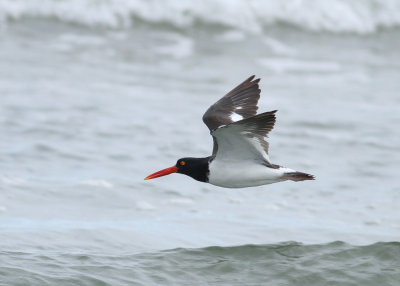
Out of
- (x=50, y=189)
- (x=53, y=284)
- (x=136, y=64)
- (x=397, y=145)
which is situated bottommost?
(x=53, y=284)

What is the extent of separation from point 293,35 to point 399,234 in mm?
10030

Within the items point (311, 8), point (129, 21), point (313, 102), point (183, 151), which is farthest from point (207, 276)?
point (311, 8)

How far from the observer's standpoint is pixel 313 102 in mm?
13852

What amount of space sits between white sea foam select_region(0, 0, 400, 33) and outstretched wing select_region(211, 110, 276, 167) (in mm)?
10055

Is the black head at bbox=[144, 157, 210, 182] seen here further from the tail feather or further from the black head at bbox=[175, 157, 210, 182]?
the tail feather

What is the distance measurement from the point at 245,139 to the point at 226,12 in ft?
36.3

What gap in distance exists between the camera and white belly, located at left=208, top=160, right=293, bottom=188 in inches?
290

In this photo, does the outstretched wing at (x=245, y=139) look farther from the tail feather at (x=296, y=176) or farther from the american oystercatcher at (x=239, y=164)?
the tail feather at (x=296, y=176)

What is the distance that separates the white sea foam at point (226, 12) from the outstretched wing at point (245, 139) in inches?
396

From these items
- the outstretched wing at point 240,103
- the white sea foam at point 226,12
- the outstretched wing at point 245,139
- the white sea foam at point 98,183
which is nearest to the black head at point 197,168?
the outstretched wing at point 245,139

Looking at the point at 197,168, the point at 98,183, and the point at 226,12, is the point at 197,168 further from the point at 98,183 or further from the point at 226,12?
the point at 226,12

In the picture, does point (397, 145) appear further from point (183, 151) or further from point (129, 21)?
point (129, 21)

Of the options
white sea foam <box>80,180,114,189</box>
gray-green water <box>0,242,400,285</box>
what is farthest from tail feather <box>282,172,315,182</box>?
white sea foam <box>80,180,114,189</box>

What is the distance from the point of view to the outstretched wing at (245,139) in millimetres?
6746
